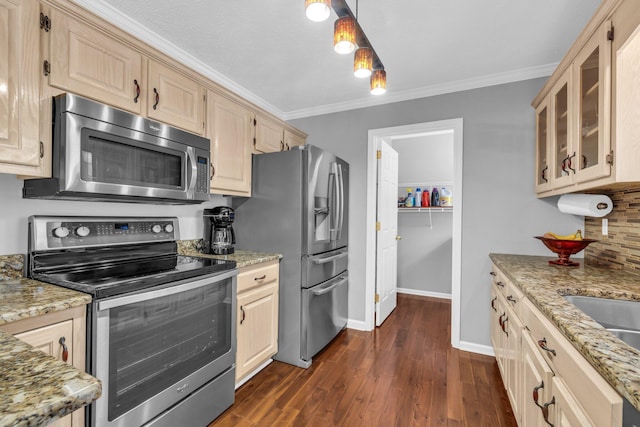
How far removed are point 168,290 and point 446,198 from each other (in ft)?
12.6

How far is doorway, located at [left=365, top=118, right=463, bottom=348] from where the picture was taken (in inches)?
108

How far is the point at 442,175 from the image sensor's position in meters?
4.35

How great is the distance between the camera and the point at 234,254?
2.35 m

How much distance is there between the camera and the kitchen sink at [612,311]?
4.16ft

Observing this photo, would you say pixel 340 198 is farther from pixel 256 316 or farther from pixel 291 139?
pixel 256 316

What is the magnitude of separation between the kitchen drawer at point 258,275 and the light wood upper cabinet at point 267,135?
1026mm

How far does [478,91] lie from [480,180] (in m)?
0.80

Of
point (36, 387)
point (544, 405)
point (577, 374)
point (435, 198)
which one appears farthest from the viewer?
point (435, 198)

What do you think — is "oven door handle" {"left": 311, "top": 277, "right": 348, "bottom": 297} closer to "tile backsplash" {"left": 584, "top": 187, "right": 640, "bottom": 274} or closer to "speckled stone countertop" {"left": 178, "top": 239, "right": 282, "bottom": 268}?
"speckled stone countertop" {"left": 178, "top": 239, "right": 282, "bottom": 268}

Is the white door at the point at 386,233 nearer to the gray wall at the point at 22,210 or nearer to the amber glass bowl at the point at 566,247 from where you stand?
the amber glass bowl at the point at 566,247

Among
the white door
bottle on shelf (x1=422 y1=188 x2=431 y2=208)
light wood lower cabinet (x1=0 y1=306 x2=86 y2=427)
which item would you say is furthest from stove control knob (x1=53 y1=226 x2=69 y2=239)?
bottle on shelf (x1=422 y1=188 x2=431 y2=208)

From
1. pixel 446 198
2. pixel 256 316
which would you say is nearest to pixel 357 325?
pixel 256 316

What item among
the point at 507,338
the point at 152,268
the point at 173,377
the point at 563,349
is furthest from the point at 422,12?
the point at 173,377

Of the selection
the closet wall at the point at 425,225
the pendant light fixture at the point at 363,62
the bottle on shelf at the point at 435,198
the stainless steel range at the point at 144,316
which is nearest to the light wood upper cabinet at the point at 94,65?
the stainless steel range at the point at 144,316
